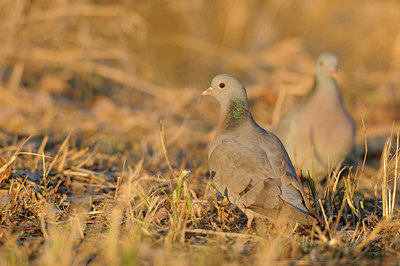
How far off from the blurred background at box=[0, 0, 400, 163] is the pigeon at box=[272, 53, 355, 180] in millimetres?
425

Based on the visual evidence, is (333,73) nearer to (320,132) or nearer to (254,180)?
(320,132)

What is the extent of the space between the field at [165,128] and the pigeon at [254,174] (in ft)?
0.36

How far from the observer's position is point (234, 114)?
3.40 m

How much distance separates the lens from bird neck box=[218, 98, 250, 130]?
336cm

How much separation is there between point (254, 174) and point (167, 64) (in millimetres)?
6723

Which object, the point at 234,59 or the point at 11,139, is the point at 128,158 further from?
the point at 234,59

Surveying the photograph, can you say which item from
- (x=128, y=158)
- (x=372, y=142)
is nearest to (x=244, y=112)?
(x=128, y=158)

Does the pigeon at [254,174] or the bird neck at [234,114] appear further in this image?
the bird neck at [234,114]

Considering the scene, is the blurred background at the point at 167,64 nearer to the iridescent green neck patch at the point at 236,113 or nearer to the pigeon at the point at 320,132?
the pigeon at the point at 320,132

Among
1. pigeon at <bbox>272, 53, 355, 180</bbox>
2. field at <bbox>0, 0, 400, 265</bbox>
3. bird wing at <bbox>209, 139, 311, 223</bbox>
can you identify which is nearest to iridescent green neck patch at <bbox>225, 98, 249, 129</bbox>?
bird wing at <bbox>209, 139, 311, 223</bbox>

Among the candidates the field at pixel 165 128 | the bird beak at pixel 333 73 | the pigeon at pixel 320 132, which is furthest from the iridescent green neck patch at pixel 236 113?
the bird beak at pixel 333 73

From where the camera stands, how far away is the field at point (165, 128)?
103 inches

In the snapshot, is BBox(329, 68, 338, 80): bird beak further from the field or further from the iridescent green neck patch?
the iridescent green neck patch

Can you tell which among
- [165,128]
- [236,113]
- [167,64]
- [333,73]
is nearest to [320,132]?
[333,73]
